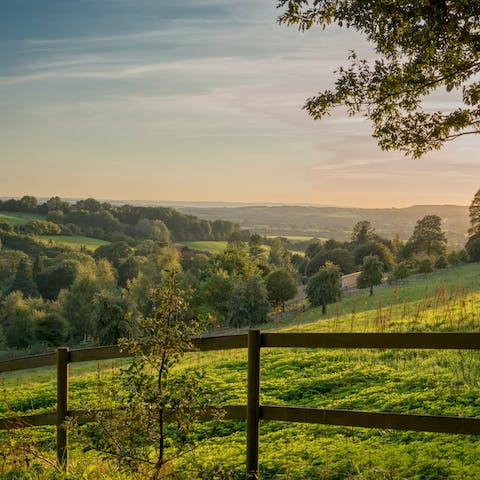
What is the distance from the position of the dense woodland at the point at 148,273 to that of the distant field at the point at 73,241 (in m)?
2.16

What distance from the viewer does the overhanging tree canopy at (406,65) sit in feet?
29.8

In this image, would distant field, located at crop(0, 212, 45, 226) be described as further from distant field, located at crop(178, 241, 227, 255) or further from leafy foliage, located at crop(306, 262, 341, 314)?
leafy foliage, located at crop(306, 262, 341, 314)

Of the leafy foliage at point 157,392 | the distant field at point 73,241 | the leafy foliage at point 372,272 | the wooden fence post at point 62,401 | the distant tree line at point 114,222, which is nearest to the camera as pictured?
the leafy foliage at point 157,392

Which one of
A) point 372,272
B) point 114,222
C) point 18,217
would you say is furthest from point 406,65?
point 18,217

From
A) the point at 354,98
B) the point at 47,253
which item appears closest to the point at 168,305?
the point at 354,98

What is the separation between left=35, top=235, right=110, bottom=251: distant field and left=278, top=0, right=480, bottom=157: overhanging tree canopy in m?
116

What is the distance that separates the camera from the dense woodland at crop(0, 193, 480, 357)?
43.7 m

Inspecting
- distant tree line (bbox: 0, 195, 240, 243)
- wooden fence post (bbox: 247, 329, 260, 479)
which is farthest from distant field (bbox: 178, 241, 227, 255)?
wooden fence post (bbox: 247, 329, 260, 479)

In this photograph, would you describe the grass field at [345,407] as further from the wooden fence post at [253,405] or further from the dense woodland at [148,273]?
the dense woodland at [148,273]

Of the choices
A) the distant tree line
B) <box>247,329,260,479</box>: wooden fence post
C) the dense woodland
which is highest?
the distant tree line

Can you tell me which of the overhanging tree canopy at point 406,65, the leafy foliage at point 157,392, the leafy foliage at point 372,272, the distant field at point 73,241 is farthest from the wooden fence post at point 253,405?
the distant field at point 73,241

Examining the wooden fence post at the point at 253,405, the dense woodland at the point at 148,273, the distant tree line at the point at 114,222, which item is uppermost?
the distant tree line at the point at 114,222

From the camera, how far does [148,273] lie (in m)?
86.7

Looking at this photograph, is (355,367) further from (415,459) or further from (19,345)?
(19,345)
